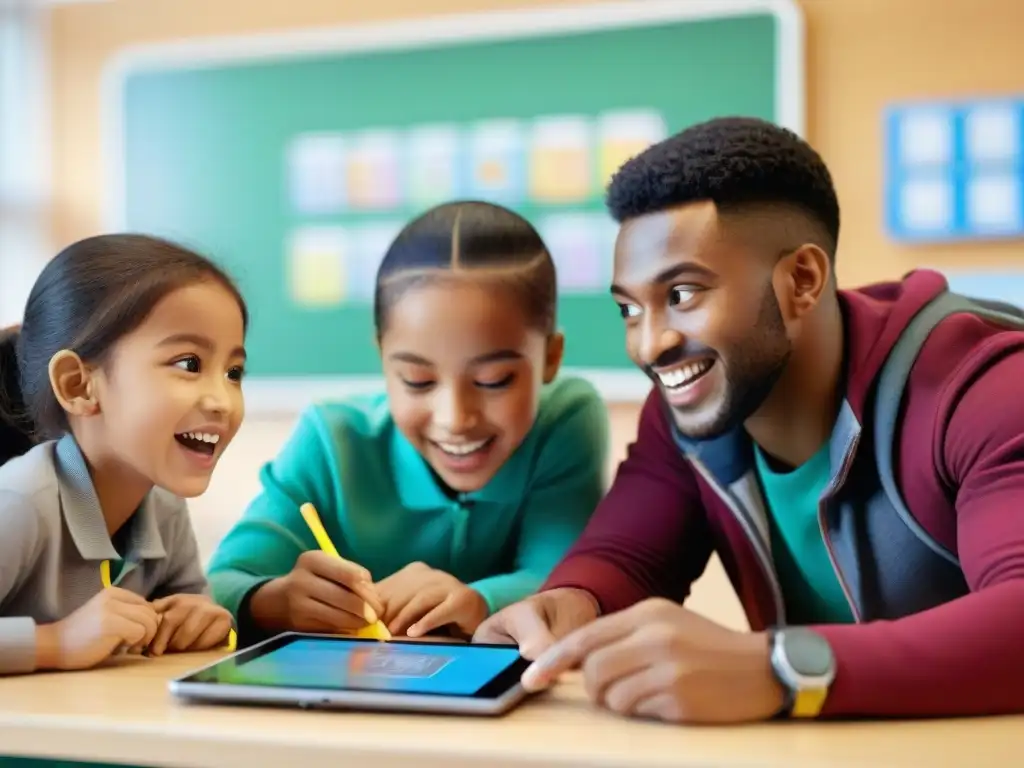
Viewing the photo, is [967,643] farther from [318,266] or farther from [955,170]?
[318,266]

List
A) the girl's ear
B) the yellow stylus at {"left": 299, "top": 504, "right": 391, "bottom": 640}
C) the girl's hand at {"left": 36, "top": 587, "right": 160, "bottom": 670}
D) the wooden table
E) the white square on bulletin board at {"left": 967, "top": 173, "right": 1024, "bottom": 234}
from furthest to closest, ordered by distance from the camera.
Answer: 1. the white square on bulletin board at {"left": 967, "top": 173, "right": 1024, "bottom": 234}
2. the girl's ear
3. the yellow stylus at {"left": 299, "top": 504, "right": 391, "bottom": 640}
4. the girl's hand at {"left": 36, "top": 587, "right": 160, "bottom": 670}
5. the wooden table

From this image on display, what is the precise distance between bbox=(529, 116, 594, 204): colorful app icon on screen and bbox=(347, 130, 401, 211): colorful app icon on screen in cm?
24

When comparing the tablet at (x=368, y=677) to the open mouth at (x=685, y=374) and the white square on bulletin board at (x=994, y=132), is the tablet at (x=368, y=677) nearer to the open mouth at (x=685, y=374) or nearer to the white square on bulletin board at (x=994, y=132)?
the open mouth at (x=685, y=374)

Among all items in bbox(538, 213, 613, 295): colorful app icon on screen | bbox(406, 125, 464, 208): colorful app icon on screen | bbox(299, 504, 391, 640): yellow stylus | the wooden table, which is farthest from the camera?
bbox(406, 125, 464, 208): colorful app icon on screen

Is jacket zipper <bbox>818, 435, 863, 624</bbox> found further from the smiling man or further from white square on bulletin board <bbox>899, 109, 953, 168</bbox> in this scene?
white square on bulletin board <bbox>899, 109, 953, 168</bbox>

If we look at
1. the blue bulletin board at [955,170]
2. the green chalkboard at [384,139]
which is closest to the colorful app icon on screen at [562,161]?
the green chalkboard at [384,139]

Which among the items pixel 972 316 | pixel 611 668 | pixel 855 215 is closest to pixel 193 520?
pixel 611 668

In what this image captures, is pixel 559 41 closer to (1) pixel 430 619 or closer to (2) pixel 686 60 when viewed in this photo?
(2) pixel 686 60

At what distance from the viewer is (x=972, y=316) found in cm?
77

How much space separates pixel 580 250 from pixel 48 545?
1.14 meters

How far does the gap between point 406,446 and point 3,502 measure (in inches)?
13.9

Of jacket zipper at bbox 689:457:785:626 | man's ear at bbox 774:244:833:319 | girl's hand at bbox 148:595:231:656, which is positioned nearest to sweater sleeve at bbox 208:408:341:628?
girl's hand at bbox 148:595:231:656

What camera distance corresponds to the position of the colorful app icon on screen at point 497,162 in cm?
183

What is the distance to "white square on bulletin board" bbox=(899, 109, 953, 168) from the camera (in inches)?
63.2
